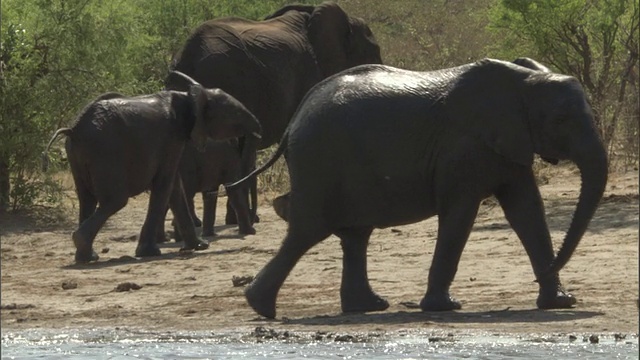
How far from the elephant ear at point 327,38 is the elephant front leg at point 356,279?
643 centimetres

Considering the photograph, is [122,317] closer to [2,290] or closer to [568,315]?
[2,290]

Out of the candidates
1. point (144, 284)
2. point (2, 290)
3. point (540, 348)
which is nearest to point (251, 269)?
point (144, 284)

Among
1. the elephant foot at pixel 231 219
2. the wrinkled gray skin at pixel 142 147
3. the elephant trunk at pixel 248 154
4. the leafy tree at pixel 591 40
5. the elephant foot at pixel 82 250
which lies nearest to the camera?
the elephant foot at pixel 82 250

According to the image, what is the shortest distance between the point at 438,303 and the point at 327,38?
704cm

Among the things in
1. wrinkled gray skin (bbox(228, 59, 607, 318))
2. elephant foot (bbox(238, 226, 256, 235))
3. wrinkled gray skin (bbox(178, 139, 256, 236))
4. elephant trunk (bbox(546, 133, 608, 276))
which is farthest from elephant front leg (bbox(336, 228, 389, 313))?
elephant foot (bbox(238, 226, 256, 235))

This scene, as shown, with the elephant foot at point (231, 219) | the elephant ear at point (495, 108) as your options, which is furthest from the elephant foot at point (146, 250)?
the elephant ear at point (495, 108)

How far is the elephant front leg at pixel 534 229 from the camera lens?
9.95m

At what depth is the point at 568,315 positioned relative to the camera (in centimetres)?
982

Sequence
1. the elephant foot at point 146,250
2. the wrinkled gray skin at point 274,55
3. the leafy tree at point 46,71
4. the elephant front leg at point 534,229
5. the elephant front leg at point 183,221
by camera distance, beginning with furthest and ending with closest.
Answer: the leafy tree at point 46,71
the wrinkled gray skin at point 274,55
the elephant front leg at point 183,221
the elephant foot at point 146,250
the elephant front leg at point 534,229

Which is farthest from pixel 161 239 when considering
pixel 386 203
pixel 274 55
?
pixel 386 203

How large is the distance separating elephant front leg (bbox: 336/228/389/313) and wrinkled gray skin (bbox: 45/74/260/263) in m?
3.52

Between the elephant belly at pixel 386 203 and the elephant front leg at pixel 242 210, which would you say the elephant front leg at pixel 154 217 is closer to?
the elephant front leg at pixel 242 210

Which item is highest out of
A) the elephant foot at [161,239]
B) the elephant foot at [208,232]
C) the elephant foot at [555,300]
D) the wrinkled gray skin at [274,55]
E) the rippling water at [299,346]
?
the wrinkled gray skin at [274,55]

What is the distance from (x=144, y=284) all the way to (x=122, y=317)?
139 centimetres
